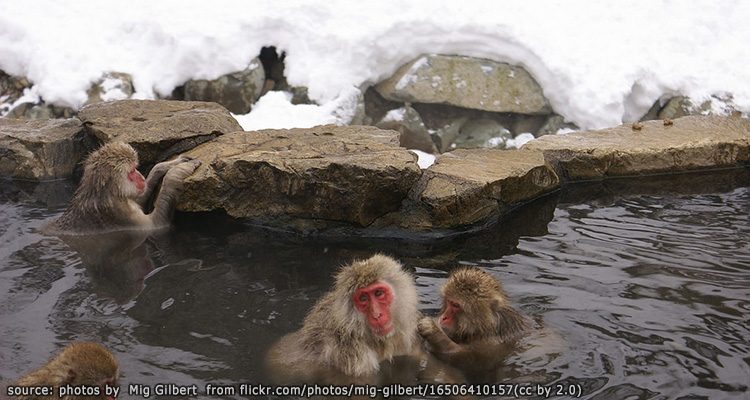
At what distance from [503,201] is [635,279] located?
55.2 inches

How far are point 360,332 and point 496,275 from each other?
1.56 m

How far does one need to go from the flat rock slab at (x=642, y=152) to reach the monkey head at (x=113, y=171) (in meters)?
3.22

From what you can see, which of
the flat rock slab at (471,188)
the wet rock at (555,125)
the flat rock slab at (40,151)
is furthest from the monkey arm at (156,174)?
the wet rock at (555,125)

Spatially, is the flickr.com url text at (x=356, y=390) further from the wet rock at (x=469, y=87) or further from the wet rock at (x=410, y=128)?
the wet rock at (x=469, y=87)

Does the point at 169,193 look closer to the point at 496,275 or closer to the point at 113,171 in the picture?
the point at 113,171

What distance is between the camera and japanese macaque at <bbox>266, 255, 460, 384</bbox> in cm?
361

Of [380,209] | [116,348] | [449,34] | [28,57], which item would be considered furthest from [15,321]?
[449,34]

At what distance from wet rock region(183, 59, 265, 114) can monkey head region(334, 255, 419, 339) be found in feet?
16.1

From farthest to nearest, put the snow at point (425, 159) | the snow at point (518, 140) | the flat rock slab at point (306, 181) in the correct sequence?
1. the snow at point (518, 140)
2. the snow at point (425, 159)
3. the flat rock slab at point (306, 181)

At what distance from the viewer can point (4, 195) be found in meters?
6.66

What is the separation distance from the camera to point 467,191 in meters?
5.58

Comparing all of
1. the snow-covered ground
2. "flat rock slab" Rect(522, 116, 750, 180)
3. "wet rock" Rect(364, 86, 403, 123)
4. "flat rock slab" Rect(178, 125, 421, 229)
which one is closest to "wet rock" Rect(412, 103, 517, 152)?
"wet rock" Rect(364, 86, 403, 123)

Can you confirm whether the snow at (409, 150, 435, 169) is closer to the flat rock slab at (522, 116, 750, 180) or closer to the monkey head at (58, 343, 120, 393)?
the flat rock slab at (522, 116, 750, 180)

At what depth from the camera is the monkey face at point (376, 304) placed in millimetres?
3574
